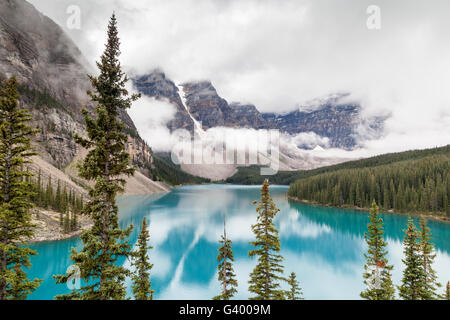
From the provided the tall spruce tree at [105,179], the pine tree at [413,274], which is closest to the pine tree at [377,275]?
the pine tree at [413,274]

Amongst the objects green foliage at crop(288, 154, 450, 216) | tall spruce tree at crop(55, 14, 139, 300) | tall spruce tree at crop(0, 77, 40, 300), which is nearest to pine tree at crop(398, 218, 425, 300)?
tall spruce tree at crop(55, 14, 139, 300)

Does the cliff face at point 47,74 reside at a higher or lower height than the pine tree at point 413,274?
higher

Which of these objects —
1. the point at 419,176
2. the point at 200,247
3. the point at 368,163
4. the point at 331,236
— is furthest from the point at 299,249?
the point at 368,163

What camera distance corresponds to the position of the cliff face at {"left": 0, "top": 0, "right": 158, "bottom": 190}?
106375mm

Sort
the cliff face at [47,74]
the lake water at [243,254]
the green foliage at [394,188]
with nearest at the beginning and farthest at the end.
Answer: the lake water at [243,254], the green foliage at [394,188], the cliff face at [47,74]

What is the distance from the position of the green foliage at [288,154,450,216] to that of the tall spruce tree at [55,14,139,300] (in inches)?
3395

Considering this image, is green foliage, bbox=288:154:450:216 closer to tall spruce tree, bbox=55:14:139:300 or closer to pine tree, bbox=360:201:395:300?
pine tree, bbox=360:201:395:300

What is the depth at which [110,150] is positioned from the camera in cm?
895

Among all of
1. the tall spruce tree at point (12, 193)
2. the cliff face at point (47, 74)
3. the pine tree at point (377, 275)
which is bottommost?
the pine tree at point (377, 275)

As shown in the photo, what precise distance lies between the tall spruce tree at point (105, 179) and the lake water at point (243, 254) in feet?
60.7

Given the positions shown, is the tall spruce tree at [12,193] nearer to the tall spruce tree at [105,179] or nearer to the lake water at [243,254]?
the tall spruce tree at [105,179]

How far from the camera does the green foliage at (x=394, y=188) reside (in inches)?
2660

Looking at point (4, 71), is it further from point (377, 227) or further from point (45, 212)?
point (377, 227)
